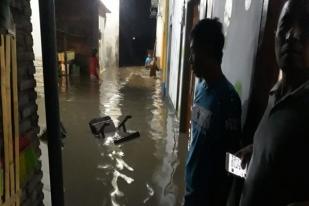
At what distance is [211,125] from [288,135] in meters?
0.76

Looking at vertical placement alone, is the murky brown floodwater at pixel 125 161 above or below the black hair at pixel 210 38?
below

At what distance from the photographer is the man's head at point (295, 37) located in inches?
42.6

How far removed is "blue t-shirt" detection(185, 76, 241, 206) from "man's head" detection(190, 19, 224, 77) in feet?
0.41

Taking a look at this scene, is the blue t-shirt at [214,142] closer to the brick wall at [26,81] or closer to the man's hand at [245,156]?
the man's hand at [245,156]

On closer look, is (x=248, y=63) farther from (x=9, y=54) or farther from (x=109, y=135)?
(x=109, y=135)

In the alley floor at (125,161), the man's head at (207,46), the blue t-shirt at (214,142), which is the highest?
the man's head at (207,46)

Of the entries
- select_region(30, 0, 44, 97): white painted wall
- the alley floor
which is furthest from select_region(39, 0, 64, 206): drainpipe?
select_region(30, 0, 44, 97): white painted wall

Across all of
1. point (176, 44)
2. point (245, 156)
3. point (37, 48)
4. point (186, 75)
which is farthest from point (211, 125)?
point (37, 48)

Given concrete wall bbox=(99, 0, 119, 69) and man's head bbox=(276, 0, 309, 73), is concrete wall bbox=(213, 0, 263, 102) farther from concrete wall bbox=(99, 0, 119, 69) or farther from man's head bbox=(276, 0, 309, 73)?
concrete wall bbox=(99, 0, 119, 69)

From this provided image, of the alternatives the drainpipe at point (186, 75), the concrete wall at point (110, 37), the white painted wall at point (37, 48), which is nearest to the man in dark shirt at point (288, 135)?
the drainpipe at point (186, 75)

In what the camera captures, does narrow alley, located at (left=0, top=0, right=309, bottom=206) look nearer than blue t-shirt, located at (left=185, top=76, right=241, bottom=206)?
Yes

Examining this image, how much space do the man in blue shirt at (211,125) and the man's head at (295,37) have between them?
0.59 metres

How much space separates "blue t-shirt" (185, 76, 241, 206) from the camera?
67.5 inches

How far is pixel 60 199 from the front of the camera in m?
2.18
